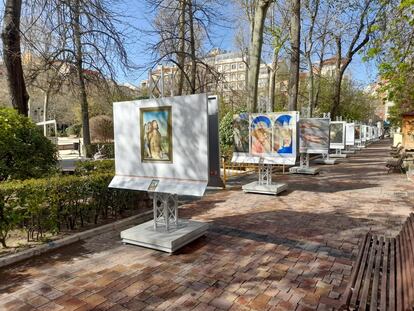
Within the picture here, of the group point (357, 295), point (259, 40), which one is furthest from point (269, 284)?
point (259, 40)

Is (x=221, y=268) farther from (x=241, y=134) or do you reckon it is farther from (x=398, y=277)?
(x=241, y=134)

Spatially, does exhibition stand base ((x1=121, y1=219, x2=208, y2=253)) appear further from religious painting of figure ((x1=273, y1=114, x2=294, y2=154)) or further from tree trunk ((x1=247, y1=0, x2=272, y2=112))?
tree trunk ((x1=247, y1=0, x2=272, y2=112))

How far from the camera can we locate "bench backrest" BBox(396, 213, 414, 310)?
7.65 ft

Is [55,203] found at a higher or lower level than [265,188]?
higher

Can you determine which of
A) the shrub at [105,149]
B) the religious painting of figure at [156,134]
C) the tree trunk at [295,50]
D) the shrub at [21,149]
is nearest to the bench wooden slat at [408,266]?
the religious painting of figure at [156,134]

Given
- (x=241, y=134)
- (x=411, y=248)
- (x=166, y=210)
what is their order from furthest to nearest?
1. (x=241, y=134)
2. (x=166, y=210)
3. (x=411, y=248)

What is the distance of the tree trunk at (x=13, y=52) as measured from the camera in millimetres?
7094

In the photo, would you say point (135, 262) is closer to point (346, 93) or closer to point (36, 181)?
point (36, 181)

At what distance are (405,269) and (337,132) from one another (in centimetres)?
1825

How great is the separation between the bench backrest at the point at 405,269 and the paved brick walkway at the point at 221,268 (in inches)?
27.7

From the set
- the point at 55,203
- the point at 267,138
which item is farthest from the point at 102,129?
the point at 55,203

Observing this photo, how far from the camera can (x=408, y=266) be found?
2822 millimetres

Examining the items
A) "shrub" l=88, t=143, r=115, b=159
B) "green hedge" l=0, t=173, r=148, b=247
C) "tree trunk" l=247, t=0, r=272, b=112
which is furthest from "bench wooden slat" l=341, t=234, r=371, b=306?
"shrub" l=88, t=143, r=115, b=159

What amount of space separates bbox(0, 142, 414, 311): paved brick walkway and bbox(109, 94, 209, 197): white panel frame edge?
107 cm
